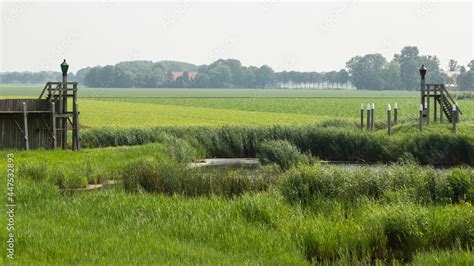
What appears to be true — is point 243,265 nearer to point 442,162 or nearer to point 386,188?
point 386,188

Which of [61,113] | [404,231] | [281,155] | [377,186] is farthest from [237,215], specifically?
[61,113]

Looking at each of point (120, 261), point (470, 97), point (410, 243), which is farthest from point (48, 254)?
point (470, 97)

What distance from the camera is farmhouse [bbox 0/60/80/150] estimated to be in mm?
27719

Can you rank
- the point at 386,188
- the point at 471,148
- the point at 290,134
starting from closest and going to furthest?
Result: the point at 386,188
the point at 471,148
the point at 290,134

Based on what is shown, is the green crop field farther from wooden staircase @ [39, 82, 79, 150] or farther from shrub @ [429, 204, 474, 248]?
wooden staircase @ [39, 82, 79, 150]

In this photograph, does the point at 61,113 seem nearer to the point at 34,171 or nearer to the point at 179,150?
the point at 179,150

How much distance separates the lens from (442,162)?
27953mm

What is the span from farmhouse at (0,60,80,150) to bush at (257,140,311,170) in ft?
25.5

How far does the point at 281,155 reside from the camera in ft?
84.4

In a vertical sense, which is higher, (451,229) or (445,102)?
(445,102)

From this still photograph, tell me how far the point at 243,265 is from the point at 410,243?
3.68 meters

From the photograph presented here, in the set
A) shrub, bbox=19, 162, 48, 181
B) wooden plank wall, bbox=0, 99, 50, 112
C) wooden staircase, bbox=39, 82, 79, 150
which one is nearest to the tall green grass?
wooden staircase, bbox=39, 82, 79, 150

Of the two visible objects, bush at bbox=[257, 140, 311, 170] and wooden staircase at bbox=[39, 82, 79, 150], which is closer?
bush at bbox=[257, 140, 311, 170]

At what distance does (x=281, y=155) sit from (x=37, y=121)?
34.8 feet
